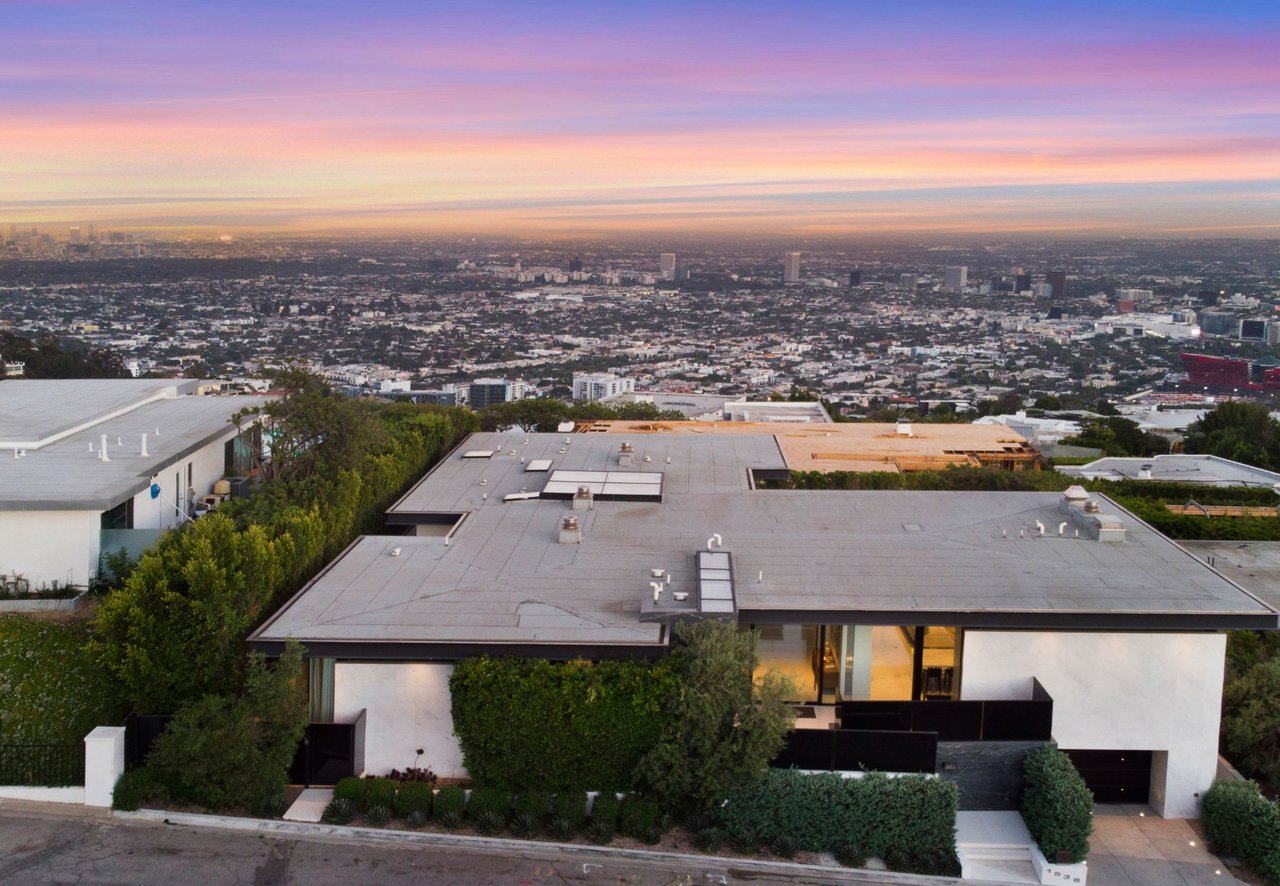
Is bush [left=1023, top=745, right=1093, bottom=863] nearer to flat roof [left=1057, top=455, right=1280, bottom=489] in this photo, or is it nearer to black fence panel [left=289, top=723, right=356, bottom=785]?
black fence panel [left=289, top=723, right=356, bottom=785]

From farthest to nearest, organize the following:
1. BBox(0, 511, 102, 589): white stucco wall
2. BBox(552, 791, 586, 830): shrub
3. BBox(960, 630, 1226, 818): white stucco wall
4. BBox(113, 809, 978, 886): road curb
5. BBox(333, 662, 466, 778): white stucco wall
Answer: BBox(0, 511, 102, 589): white stucco wall, BBox(960, 630, 1226, 818): white stucco wall, BBox(333, 662, 466, 778): white stucco wall, BBox(552, 791, 586, 830): shrub, BBox(113, 809, 978, 886): road curb

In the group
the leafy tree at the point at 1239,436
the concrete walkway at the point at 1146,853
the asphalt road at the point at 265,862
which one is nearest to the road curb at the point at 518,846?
the asphalt road at the point at 265,862

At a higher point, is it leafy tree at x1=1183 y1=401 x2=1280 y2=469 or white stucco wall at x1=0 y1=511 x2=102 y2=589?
white stucco wall at x1=0 y1=511 x2=102 y2=589

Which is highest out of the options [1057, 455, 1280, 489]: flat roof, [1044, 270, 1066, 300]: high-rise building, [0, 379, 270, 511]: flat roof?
[1044, 270, 1066, 300]: high-rise building

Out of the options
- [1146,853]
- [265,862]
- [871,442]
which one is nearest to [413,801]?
[265,862]

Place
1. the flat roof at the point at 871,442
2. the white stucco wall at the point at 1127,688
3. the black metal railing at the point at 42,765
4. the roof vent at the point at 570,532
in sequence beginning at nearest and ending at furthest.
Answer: the black metal railing at the point at 42,765 → the white stucco wall at the point at 1127,688 → the roof vent at the point at 570,532 → the flat roof at the point at 871,442

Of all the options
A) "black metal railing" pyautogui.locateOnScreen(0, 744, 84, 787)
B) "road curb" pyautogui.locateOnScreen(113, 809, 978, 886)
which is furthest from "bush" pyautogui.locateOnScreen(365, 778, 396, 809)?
"black metal railing" pyautogui.locateOnScreen(0, 744, 84, 787)

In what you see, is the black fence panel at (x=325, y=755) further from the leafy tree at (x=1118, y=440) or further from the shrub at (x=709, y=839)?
the leafy tree at (x=1118, y=440)

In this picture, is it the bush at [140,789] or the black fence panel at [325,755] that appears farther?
the black fence panel at [325,755]
